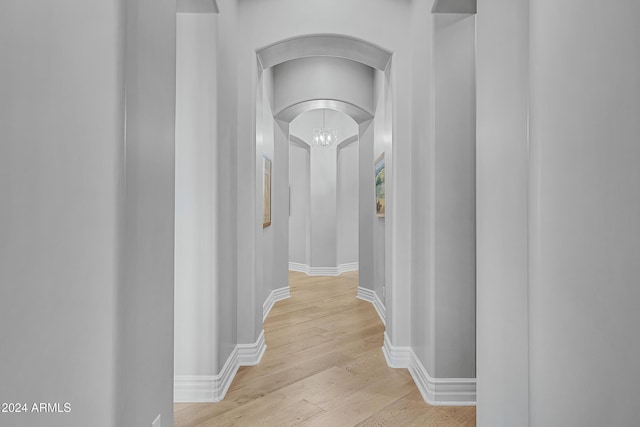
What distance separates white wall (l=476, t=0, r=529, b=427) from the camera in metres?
1.28

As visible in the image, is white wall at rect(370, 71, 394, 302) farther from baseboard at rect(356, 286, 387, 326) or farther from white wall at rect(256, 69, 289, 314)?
white wall at rect(256, 69, 289, 314)

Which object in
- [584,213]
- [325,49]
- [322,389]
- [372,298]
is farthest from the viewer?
[372,298]

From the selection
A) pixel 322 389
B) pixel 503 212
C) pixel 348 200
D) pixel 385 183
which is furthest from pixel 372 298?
pixel 503 212

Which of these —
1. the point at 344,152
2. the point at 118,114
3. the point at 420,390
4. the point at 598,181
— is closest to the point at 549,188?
the point at 598,181

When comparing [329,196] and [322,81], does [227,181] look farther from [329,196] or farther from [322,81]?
[329,196]

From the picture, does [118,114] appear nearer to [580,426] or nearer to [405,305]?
[580,426]

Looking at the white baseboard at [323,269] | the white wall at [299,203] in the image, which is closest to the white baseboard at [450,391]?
the white baseboard at [323,269]

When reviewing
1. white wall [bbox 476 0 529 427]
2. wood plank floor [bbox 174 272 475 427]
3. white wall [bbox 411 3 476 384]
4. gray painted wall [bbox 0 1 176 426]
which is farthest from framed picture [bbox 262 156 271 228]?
gray painted wall [bbox 0 1 176 426]

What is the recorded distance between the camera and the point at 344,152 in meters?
7.47

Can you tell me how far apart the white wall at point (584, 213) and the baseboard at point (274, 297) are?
11.5ft

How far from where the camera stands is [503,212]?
1.37m

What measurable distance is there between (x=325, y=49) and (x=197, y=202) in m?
1.80

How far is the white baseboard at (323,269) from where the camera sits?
276 inches

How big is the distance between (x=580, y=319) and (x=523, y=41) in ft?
3.13
